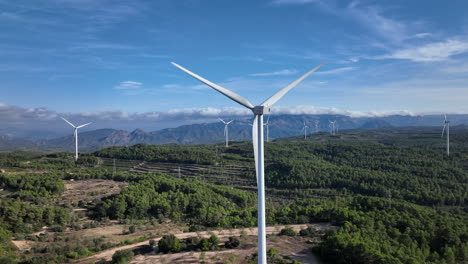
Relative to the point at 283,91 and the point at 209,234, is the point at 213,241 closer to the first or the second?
the point at 209,234

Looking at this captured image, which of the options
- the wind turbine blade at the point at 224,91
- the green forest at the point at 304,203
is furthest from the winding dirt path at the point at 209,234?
the wind turbine blade at the point at 224,91

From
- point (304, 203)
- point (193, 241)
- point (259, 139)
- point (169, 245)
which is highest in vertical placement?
point (259, 139)

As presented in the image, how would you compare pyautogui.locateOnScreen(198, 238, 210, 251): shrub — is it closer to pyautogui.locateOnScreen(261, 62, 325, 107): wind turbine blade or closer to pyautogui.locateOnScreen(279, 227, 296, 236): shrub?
pyautogui.locateOnScreen(279, 227, 296, 236): shrub

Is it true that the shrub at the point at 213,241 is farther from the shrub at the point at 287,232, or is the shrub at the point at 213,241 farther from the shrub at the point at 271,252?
the shrub at the point at 287,232

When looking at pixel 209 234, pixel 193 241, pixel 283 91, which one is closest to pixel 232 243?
pixel 193 241

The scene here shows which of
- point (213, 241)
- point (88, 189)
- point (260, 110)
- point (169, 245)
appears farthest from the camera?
point (88, 189)

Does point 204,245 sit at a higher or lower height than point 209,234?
higher

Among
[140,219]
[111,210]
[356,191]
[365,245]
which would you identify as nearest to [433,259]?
[365,245]

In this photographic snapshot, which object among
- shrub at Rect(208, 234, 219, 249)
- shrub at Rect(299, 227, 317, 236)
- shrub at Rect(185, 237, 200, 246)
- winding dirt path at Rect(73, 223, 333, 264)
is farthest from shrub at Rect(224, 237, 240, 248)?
shrub at Rect(299, 227, 317, 236)

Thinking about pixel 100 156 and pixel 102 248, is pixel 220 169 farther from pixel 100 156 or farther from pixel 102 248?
pixel 102 248
